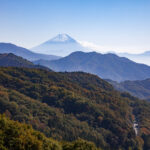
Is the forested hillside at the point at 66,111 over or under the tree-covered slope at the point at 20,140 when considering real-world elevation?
under

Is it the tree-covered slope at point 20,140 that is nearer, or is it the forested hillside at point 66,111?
the tree-covered slope at point 20,140

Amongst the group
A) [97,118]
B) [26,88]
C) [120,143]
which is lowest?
[120,143]

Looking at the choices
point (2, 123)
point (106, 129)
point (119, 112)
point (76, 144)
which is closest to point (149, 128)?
point (119, 112)

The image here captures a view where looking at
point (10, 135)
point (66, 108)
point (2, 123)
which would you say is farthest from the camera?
point (66, 108)

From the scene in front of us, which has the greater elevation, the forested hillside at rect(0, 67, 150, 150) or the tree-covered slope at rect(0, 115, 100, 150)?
Result: the tree-covered slope at rect(0, 115, 100, 150)

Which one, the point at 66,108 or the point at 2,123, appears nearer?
the point at 2,123

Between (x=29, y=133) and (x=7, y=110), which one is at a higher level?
(x=29, y=133)

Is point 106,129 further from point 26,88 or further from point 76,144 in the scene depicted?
point 76,144

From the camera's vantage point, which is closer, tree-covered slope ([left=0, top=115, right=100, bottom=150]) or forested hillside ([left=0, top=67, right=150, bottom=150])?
tree-covered slope ([left=0, top=115, right=100, bottom=150])
